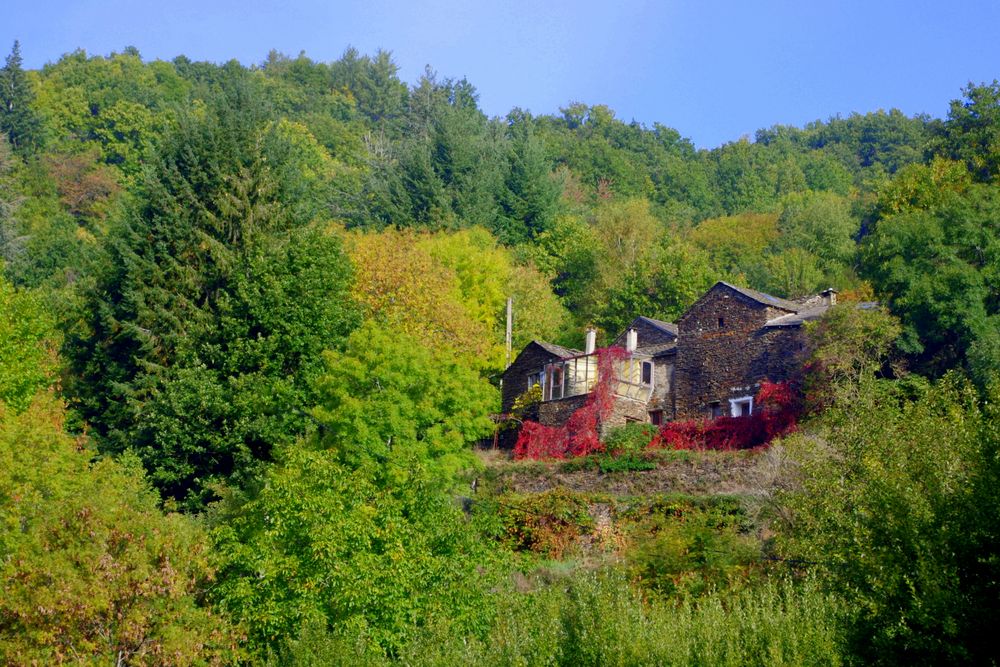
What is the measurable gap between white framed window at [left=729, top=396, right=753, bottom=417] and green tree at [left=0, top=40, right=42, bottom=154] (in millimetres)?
71519

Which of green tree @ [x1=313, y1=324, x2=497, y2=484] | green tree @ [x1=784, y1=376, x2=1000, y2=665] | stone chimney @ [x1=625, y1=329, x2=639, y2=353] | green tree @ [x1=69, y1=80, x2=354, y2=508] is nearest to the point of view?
green tree @ [x1=784, y1=376, x2=1000, y2=665]

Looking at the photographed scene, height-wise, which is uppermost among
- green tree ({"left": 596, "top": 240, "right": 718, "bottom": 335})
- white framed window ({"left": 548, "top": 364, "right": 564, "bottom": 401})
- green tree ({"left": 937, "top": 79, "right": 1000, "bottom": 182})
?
green tree ({"left": 937, "top": 79, "right": 1000, "bottom": 182})

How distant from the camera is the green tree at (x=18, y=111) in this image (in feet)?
332

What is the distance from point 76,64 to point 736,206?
2646 inches

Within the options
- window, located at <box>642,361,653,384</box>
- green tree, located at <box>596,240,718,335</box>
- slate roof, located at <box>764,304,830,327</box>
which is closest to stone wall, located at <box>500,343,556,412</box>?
window, located at <box>642,361,653,384</box>

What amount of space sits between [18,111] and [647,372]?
72.3 metres

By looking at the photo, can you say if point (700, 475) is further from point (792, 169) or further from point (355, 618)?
point (792, 169)

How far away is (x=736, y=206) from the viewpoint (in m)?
111

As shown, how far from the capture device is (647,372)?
5188cm

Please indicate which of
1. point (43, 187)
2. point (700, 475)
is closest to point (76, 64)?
point (43, 187)

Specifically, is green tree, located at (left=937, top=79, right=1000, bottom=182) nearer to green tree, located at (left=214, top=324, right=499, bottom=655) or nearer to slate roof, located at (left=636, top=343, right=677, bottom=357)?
slate roof, located at (left=636, top=343, right=677, bottom=357)

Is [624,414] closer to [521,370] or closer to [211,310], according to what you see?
[521,370]

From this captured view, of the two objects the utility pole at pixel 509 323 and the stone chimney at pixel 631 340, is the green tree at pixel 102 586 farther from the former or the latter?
the utility pole at pixel 509 323

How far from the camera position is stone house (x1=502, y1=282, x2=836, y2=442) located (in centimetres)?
4750
